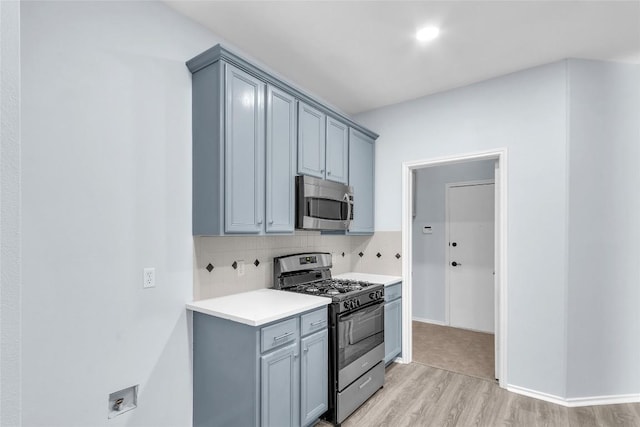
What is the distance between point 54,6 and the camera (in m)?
1.59

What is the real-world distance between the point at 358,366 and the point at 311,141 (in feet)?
6.26

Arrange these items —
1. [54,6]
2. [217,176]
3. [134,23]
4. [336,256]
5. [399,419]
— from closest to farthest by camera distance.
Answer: [54,6] < [134,23] < [217,176] < [399,419] < [336,256]

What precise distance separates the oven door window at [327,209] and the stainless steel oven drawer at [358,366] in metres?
1.21

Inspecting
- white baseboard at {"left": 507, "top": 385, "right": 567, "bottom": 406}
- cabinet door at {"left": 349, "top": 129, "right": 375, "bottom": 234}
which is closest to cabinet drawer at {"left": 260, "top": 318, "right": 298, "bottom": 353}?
cabinet door at {"left": 349, "top": 129, "right": 375, "bottom": 234}

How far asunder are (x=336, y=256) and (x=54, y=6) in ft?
9.96

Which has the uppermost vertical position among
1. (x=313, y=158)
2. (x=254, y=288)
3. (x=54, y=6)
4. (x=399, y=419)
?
(x=54, y=6)

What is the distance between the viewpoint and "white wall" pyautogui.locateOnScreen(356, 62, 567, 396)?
271 centimetres

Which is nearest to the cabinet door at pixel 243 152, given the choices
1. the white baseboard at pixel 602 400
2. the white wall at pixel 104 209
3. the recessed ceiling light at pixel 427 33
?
the white wall at pixel 104 209

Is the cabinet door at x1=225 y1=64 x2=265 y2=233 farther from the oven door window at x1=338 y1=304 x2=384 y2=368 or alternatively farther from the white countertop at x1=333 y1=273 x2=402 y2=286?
the white countertop at x1=333 y1=273 x2=402 y2=286

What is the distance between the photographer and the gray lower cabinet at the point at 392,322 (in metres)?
3.23

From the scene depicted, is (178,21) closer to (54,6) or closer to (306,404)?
(54,6)

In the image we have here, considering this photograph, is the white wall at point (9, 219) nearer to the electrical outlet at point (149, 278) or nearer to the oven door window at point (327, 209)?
the electrical outlet at point (149, 278)

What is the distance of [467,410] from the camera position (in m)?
2.57

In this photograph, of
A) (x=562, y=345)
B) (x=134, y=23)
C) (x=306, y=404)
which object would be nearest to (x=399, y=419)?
(x=306, y=404)
